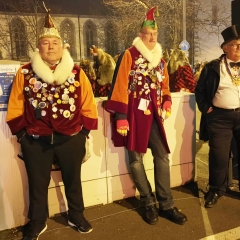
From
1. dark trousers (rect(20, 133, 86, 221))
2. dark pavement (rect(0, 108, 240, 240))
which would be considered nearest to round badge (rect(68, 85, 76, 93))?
dark trousers (rect(20, 133, 86, 221))

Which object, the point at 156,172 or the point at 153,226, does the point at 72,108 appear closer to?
the point at 156,172

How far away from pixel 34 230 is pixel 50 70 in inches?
59.8

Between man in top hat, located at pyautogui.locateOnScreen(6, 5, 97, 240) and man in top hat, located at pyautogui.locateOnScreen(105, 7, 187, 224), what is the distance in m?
0.33

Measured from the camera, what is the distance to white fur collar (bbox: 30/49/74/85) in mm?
2861

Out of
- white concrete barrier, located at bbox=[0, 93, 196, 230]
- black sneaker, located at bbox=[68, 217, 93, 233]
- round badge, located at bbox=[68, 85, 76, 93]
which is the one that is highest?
round badge, located at bbox=[68, 85, 76, 93]

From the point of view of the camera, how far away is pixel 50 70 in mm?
2900

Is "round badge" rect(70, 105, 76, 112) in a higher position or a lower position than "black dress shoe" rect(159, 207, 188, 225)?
higher

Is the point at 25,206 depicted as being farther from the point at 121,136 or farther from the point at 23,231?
the point at 121,136

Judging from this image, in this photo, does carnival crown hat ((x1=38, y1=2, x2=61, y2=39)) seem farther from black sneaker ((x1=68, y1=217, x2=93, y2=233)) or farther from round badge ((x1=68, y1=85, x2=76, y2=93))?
black sneaker ((x1=68, y1=217, x2=93, y2=233))

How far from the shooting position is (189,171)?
4348mm

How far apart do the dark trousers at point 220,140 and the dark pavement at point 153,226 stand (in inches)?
10.3

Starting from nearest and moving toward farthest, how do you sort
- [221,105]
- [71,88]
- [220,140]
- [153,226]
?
[71,88]
[153,226]
[221,105]
[220,140]

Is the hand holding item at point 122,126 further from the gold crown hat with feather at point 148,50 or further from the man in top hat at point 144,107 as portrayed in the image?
the gold crown hat with feather at point 148,50

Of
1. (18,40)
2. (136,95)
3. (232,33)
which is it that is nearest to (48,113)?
(136,95)
